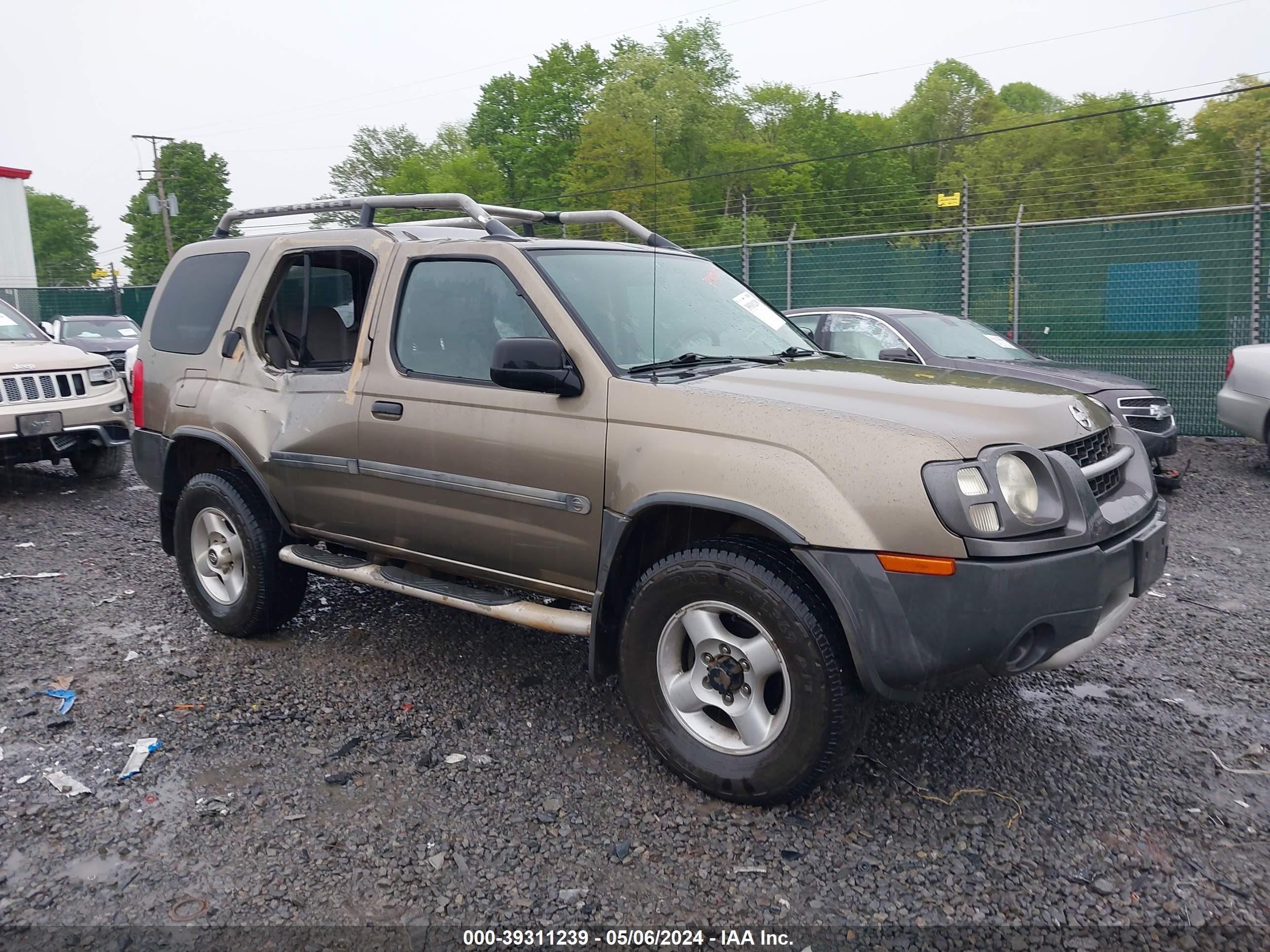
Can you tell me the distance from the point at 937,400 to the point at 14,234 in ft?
233

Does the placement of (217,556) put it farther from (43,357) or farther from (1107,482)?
(43,357)

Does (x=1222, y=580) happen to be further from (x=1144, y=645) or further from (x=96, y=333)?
(x=96, y=333)

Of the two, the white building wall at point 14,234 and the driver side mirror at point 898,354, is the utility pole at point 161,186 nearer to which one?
the white building wall at point 14,234

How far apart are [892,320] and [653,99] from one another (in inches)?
381

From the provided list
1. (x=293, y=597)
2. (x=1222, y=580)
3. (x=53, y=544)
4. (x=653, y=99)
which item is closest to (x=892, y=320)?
(x=1222, y=580)

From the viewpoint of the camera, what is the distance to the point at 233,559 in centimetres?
498

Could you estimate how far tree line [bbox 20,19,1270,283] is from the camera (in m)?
15.6

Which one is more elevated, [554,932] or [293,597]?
[293,597]

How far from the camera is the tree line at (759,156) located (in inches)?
615

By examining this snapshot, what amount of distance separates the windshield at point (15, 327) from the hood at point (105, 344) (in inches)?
320

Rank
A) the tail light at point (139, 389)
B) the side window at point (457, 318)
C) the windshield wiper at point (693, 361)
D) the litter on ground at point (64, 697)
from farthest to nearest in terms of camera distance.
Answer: the tail light at point (139, 389) → the litter on ground at point (64, 697) → the side window at point (457, 318) → the windshield wiper at point (693, 361)

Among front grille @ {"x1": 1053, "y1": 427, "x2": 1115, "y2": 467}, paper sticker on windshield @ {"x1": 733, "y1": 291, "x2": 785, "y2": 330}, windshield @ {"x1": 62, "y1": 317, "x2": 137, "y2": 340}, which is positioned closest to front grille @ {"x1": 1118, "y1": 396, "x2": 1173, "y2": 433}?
paper sticker on windshield @ {"x1": 733, "y1": 291, "x2": 785, "y2": 330}

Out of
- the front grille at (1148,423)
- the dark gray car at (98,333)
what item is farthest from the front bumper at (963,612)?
the dark gray car at (98,333)

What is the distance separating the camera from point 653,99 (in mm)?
17109
